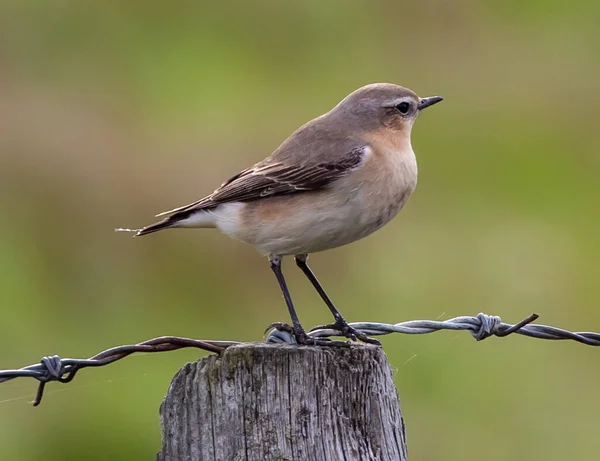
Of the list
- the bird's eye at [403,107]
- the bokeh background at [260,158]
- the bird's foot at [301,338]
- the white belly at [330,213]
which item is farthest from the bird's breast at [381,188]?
the bokeh background at [260,158]

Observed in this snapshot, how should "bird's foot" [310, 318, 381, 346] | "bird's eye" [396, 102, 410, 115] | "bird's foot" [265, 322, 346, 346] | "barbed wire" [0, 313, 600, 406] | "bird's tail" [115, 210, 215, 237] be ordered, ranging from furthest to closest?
"bird's eye" [396, 102, 410, 115]
"bird's tail" [115, 210, 215, 237]
"bird's foot" [310, 318, 381, 346]
"bird's foot" [265, 322, 346, 346]
"barbed wire" [0, 313, 600, 406]

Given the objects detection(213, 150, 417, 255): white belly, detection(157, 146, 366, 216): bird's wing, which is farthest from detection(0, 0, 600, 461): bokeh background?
detection(213, 150, 417, 255): white belly

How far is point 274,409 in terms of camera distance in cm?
438

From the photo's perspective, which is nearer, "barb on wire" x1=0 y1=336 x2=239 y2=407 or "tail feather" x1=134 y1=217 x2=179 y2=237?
"barb on wire" x1=0 y1=336 x2=239 y2=407

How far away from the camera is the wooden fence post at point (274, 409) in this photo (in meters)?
4.36

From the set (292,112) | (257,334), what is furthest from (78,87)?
(257,334)

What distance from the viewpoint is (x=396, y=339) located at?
10.6 m

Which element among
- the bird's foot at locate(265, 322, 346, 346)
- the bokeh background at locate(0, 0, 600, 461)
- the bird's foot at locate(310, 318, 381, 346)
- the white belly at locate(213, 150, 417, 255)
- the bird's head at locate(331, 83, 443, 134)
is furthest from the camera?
the bokeh background at locate(0, 0, 600, 461)

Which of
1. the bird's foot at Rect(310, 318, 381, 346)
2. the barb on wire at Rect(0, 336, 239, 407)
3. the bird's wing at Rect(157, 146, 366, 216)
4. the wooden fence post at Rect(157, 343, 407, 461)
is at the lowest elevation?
the wooden fence post at Rect(157, 343, 407, 461)

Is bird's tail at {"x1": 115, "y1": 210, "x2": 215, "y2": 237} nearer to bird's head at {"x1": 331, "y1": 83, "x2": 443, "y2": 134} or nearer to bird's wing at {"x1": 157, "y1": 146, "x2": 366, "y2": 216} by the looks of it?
bird's wing at {"x1": 157, "y1": 146, "x2": 366, "y2": 216}

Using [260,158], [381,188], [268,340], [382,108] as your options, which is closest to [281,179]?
[381,188]

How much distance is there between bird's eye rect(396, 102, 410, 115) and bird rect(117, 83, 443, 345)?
0.06 meters

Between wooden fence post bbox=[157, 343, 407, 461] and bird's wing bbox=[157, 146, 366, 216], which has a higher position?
bird's wing bbox=[157, 146, 366, 216]

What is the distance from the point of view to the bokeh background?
393 inches
